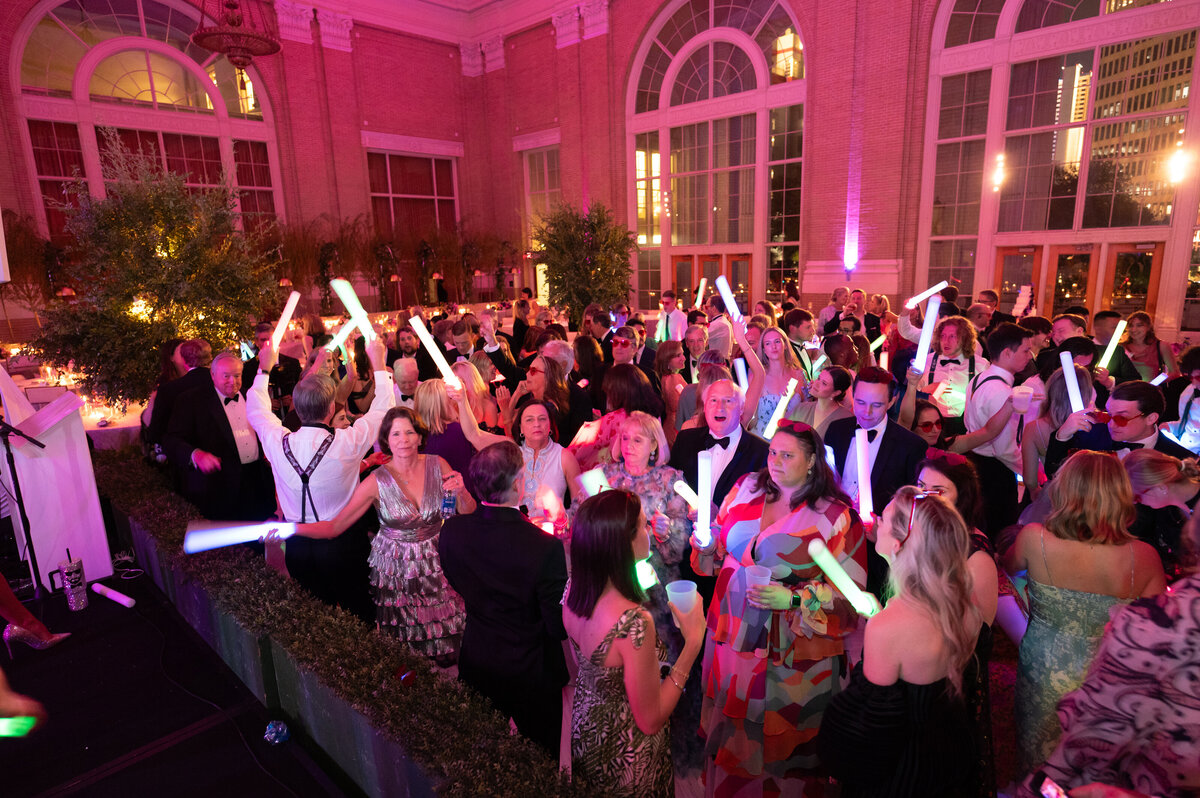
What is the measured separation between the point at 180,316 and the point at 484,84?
715 inches

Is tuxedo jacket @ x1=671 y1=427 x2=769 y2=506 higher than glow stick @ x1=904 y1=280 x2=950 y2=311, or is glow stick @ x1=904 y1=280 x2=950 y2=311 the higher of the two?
glow stick @ x1=904 y1=280 x2=950 y2=311

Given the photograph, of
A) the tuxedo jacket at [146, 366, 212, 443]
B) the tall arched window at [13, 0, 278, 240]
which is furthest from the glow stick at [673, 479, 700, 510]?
the tall arched window at [13, 0, 278, 240]

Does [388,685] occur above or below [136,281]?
below

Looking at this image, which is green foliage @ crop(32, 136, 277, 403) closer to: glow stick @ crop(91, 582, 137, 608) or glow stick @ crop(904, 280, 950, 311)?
glow stick @ crop(91, 582, 137, 608)

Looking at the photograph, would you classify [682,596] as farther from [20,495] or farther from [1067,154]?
[1067,154]

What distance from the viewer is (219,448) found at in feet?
15.3

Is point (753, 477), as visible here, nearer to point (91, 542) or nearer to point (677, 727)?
point (677, 727)

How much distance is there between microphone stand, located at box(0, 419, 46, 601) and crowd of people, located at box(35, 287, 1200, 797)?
2.55 ft

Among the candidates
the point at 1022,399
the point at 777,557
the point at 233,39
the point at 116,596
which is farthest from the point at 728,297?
the point at 233,39

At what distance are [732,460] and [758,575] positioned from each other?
3.70ft

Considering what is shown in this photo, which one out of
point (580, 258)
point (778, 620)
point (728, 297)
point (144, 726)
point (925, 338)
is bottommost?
point (144, 726)

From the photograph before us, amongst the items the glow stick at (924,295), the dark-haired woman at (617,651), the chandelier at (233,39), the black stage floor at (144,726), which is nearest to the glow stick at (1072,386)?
the glow stick at (924,295)

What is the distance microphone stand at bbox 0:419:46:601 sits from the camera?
427 centimetres

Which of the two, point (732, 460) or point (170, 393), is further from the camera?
point (170, 393)
